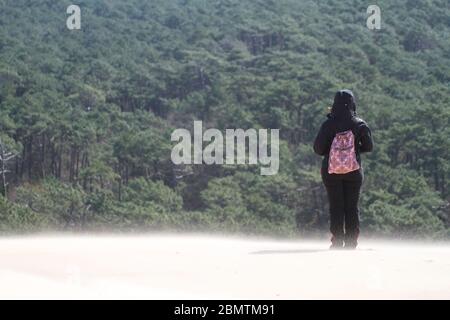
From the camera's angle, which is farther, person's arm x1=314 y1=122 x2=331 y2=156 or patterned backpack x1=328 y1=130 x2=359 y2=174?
person's arm x1=314 y1=122 x2=331 y2=156

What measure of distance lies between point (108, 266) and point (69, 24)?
206 ft

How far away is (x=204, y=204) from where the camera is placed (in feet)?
110

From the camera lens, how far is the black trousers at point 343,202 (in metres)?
5.61

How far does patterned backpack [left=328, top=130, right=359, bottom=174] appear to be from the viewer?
217 inches

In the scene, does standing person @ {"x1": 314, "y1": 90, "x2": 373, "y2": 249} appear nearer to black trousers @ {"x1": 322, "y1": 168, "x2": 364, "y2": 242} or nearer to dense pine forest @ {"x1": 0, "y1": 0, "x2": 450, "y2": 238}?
black trousers @ {"x1": 322, "y1": 168, "x2": 364, "y2": 242}

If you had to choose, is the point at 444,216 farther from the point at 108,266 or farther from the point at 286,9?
the point at 286,9

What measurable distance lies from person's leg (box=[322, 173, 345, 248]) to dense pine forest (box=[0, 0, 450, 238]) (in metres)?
14.4

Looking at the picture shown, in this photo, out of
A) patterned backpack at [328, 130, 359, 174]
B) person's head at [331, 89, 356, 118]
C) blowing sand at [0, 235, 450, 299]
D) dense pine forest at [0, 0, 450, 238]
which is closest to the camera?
blowing sand at [0, 235, 450, 299]

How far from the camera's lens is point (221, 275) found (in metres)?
4.08

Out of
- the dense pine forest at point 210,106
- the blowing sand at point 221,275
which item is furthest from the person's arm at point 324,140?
the dense pine forest at point 210,106

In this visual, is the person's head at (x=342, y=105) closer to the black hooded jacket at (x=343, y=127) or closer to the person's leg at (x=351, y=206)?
the black hooded jacket at (x=343, y=127)

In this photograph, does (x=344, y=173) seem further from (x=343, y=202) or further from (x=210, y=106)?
(x=210, y=106)

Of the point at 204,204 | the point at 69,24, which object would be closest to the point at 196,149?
the point at 204,204

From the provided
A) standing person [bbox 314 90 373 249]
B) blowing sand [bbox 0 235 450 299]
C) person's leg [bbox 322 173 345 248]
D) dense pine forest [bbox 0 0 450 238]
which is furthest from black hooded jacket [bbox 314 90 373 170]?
dense pine forest [bbox 0 0 450 238]
